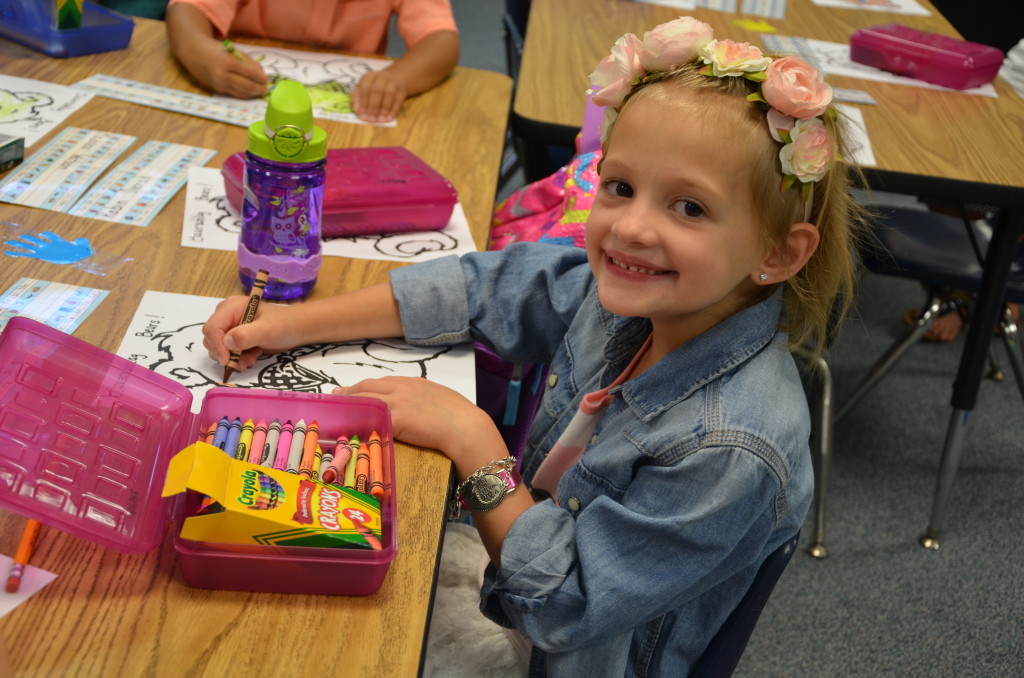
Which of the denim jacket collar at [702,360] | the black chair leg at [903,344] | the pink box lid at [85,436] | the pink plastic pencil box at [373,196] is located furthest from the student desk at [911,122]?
the pink box lid at [85,436]

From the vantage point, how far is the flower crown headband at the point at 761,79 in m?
0.84

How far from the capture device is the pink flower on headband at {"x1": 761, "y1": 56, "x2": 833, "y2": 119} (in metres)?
0.83

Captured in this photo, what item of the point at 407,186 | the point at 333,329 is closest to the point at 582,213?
the point at 407,186

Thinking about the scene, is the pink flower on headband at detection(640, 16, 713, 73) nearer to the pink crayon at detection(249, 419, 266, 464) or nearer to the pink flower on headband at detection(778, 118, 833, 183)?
the pink flower on headband at detection(778, 118, 833, 183)

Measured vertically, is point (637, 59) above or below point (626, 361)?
above

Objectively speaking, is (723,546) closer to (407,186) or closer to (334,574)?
(334,574)

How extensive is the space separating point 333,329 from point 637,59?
0.41m

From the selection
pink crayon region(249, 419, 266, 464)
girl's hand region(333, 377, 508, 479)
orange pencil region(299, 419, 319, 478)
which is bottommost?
girl's hand region(333, 377, 508, 479)

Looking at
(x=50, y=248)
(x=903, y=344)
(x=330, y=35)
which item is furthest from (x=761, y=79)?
(x=903, y=344)

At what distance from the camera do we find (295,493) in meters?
0.72

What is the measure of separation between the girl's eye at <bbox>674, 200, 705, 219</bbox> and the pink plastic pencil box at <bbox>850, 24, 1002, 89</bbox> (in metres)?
1.33

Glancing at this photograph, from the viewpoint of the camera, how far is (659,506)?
84cm

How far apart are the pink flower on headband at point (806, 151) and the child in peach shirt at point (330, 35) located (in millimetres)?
858

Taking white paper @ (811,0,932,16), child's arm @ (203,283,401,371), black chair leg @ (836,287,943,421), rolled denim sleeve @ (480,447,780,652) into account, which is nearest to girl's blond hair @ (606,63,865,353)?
rolled denim sleeve @ (480,447,780,652)
